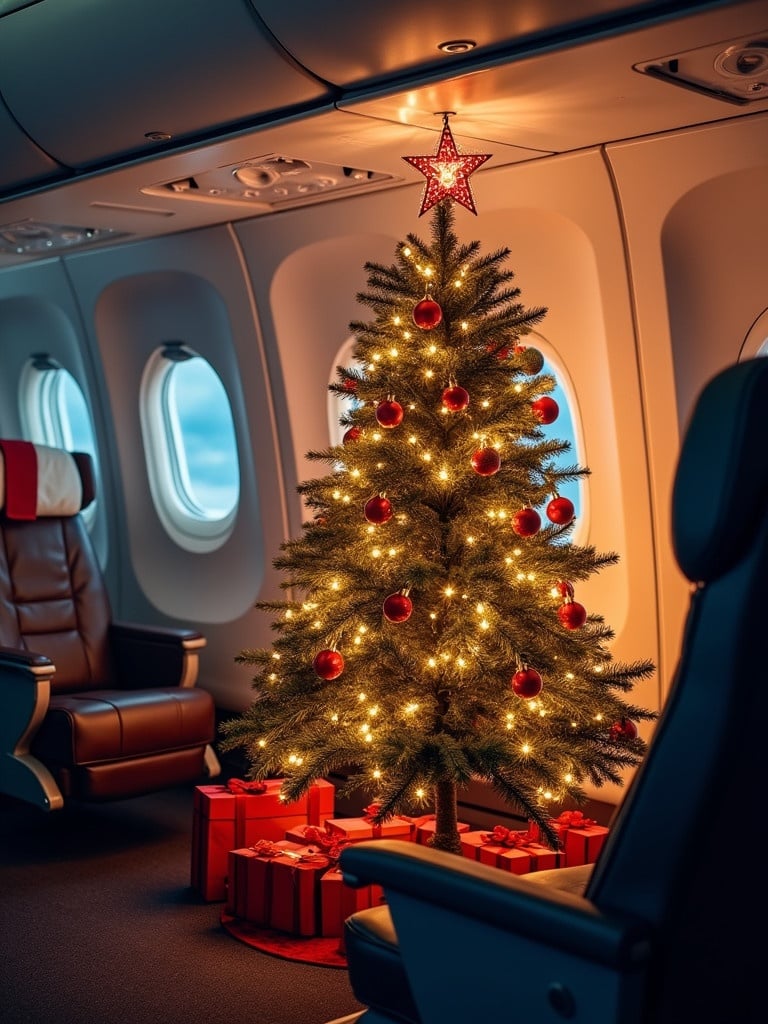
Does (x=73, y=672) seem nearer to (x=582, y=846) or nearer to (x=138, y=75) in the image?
(x=582, y=846)

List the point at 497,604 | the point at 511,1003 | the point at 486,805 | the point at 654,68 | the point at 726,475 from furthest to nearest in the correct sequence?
the point at 486,805, the point at 497,604, the point at 654,68, the point at 511,1003, the point at 726,475

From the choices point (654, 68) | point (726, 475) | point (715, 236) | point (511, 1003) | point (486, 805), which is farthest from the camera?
point (486, 805)

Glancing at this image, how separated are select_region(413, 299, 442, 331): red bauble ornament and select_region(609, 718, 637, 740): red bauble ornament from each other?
1.36 meters

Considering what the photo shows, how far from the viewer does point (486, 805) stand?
551cm

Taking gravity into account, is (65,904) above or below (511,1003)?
below

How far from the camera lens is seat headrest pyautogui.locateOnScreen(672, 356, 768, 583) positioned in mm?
1915

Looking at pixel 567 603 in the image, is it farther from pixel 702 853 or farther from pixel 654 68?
pixel 702 853

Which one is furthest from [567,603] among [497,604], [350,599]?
[350,599]

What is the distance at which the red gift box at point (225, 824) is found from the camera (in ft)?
15.7

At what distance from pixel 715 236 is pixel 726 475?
2755 mm

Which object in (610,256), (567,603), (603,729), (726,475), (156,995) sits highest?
(610,256)

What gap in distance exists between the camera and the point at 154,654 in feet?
20.0

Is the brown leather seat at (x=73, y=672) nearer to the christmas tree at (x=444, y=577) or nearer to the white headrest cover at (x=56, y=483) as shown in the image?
the white headrest cover at (x=56, y=483)

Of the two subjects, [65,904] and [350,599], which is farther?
[65,904]
